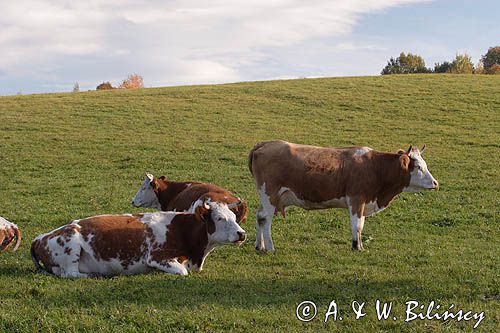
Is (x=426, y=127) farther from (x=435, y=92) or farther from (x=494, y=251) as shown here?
(x=494, y=251)

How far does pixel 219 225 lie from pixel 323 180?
3.27 metres

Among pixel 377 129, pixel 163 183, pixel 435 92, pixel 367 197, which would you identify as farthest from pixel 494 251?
pixel 435 92

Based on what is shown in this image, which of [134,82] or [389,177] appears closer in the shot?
[389,177]

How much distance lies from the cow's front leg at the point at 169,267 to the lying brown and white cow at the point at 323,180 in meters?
2.82

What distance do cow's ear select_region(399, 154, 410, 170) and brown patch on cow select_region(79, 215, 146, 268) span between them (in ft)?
19.1

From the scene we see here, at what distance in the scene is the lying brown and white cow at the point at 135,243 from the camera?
35.9 feet

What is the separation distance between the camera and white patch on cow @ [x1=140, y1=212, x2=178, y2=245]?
11.2 metres

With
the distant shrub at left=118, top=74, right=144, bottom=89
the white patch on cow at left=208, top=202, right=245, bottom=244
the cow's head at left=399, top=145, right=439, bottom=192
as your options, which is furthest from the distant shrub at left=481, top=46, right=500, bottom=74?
the white patch on cow at left=208, top=202, right=245, bottom=244

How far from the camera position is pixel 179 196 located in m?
14.7

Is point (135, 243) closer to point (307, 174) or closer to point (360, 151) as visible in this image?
point (307, 174)

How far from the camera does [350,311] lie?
8.69 meters

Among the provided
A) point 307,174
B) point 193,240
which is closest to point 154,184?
point 307,174

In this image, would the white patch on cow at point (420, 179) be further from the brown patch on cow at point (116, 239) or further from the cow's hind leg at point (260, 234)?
the brown patch on cow at point (116, 239)

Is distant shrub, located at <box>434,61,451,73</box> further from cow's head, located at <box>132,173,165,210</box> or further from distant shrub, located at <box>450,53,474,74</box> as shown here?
cow's head, located at <box>132,173,165,210</box>
